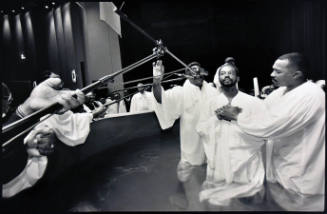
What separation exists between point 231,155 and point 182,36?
94 centimetres

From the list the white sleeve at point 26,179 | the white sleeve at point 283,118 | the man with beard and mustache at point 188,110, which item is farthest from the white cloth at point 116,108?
the white sleeve at point 283,118

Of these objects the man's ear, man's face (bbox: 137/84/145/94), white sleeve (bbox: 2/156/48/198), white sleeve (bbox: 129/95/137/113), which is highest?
the man's ear

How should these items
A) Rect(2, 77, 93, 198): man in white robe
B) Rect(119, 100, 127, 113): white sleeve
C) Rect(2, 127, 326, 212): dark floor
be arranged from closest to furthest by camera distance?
Rect(2, 77, 93, 198): man in white robe, Rect(2, 127, 326, 212): dark floor, Rect(119, 100, 127, 113): white sleeve

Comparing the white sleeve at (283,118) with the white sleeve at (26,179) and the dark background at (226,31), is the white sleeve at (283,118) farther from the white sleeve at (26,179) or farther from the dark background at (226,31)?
the white sleeve at (26,179)

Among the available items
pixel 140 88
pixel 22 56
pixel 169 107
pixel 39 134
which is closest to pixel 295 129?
pixel 169 107

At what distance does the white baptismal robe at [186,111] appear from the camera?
2.08 metres

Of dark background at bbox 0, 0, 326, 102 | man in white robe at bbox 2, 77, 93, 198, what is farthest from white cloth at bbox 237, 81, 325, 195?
man in white robe at bbox 2, 77, 93, 198

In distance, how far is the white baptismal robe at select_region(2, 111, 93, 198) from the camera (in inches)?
64.7

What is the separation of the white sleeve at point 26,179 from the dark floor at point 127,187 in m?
0.05

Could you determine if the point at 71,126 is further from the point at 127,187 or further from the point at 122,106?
the point at 127,187

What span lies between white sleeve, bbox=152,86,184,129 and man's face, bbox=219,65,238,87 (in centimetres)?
38

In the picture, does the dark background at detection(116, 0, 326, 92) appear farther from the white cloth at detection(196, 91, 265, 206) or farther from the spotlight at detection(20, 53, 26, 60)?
the spotlight at detection(20, 53, 26, 60)

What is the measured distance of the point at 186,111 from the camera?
7.09ft

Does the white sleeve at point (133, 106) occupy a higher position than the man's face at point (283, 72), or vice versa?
the man's face at point (283, 72)
